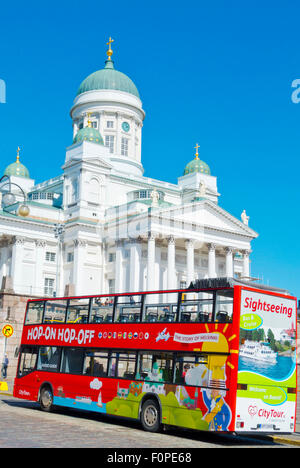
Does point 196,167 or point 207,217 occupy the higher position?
point 196,167

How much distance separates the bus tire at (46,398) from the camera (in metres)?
21.2

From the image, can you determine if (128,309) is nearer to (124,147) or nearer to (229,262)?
(229,262)

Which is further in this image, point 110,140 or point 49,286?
point 110,140

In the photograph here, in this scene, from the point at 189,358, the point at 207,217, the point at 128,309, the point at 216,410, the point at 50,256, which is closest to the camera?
the point at 216,410

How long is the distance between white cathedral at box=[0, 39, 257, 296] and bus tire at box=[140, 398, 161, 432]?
39.1m

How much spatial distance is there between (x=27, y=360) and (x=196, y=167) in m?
55.3

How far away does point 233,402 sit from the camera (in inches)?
578

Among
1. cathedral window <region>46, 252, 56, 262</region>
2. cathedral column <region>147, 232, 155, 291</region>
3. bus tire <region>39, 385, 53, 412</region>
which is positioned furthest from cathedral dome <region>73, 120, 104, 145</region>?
bus tire <region>39, 385, 53, 412</region>

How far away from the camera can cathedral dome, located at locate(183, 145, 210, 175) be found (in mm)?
75812

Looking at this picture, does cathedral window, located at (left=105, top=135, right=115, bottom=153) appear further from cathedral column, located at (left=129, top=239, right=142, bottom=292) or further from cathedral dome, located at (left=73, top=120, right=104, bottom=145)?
cathedral column, located at (left=129, top=239, right=142, bottom=292)

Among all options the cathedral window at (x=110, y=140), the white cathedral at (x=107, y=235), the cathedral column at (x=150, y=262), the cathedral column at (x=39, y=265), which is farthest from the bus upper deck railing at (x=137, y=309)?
the cathedral window at (x=110, y=140)

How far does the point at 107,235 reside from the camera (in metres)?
62.4

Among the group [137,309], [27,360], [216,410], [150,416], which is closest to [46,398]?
[27,360]

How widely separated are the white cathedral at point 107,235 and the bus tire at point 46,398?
35013mm
